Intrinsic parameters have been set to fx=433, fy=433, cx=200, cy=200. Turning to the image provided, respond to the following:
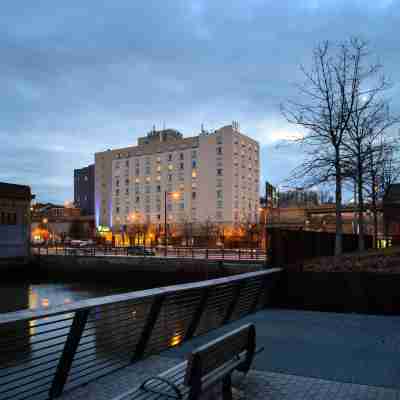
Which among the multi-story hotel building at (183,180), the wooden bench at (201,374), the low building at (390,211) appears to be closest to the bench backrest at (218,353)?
the wooden bench at (201,374)

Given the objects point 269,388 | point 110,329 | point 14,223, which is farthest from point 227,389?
point 14,223

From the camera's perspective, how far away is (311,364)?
693cm

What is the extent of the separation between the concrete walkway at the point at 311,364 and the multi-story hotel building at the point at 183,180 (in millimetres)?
88755

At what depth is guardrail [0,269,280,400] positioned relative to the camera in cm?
514

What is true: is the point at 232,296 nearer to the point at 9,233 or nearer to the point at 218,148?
the point at 9,233

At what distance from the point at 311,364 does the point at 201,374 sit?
3343 mm

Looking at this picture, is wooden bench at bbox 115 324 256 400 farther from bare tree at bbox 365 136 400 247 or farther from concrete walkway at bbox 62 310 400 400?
bare tree at bbox 365 136 400 247

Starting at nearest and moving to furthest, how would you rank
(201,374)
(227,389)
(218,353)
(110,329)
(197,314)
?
(201,374) → (218,353) → (227,389) → (197,314) → (110,329)

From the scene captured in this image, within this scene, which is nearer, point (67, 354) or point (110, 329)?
point (67, 354)

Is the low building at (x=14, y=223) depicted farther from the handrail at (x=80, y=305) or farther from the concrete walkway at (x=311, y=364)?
the handrail at (x=80, y=305)

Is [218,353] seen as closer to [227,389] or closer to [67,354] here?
[227,389]

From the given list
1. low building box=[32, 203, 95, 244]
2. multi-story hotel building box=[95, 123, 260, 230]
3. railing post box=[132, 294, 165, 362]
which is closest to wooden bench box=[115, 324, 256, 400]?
railing post box=[132, 294, 165, 362]

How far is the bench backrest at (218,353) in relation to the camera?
4.18m

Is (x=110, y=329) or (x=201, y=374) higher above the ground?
(x=201, y=374)
